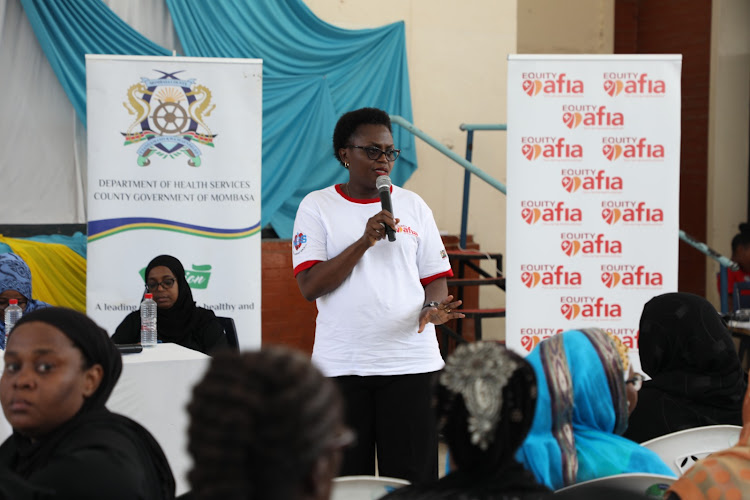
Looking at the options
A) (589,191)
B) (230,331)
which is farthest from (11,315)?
(589,191)

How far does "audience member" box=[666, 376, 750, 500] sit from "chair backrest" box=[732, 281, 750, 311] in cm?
472

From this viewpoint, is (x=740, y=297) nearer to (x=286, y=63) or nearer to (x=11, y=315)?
(x=286, y=63)

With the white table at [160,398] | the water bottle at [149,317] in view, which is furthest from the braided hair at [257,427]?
the water bottle at [149,317]

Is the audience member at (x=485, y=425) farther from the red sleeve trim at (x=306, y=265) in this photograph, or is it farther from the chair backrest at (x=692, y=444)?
the red sleeve trim at (x=306, y=265)

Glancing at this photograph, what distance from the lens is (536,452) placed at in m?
1.69

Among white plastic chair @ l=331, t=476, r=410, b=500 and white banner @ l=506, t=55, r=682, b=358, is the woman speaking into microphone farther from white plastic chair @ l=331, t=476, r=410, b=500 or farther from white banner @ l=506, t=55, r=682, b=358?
white banner @ l=506, t=55, r=682, b=358

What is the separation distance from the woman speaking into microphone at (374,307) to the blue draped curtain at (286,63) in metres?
3.23

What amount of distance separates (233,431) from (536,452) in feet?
3.21

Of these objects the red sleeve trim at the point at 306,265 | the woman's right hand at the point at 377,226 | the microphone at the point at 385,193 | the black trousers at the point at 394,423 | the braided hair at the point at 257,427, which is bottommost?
the black trousers at the point at 394,423

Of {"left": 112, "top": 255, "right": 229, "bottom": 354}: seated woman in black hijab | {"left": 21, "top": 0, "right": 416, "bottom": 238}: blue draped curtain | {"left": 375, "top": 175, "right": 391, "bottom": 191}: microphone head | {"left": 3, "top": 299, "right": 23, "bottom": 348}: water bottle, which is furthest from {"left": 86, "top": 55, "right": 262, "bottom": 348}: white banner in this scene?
{"left": 375, "top": 175, "right": 391, "bottom": 191}: microphone head

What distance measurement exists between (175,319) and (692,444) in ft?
8.01

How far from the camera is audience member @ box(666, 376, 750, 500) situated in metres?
1.49

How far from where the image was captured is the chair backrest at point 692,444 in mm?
2088

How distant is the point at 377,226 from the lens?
8.28ft
